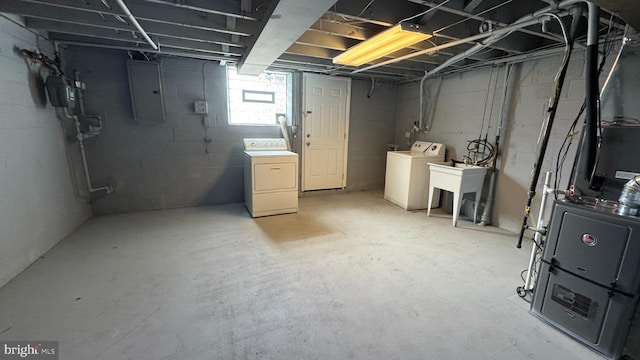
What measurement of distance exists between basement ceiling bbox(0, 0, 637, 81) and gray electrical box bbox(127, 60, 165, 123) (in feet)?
0.91

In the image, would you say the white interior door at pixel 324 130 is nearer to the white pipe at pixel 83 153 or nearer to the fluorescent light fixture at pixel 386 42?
the fluorescent light fixture at pixel 386 42

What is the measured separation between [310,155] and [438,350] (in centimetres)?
348

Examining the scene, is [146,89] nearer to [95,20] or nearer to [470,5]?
[95,20]

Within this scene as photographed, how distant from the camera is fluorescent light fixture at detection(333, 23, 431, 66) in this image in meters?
2.09

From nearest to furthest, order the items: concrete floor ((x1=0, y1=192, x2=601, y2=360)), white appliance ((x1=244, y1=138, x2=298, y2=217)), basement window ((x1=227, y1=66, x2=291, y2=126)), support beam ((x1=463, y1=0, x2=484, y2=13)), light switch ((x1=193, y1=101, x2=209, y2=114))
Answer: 1. concrete floor ((x1=0, y1=192, x2=601, y2=360))
2. support beam ((x1=463, y1=0, x2=484, y2=13))
3. white appliance ((x1=244, y1=138, x2=298, y2=217))
4. light switch ((x1=193, y1=101, x2=209, y2=114))
5. basement window ((x1=227, y1=66, x2=291, y2=126))

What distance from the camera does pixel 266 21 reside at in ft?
6.04

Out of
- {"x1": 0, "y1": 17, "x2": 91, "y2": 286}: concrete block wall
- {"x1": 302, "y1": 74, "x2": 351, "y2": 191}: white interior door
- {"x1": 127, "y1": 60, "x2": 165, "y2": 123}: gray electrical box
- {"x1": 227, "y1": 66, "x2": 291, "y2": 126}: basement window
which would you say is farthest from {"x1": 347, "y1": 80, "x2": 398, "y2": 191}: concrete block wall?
{"x1": 0, "y1": 17, "x2": 91, "y2": 286}: concrete block wall

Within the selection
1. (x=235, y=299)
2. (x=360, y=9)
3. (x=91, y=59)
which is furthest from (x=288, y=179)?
(x=91, y=59)

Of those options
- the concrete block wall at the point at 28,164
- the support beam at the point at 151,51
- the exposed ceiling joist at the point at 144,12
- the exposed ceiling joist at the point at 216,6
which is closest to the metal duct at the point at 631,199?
the exposed ceiling joist at the point at 216,6

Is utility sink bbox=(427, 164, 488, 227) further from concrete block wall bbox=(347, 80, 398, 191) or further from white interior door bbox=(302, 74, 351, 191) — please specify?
white interior door bbox=(302, 74, 351, 191)

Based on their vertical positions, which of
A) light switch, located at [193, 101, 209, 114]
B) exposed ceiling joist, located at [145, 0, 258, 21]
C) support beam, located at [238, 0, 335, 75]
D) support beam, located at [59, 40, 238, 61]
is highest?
exposed ceiling joist, located at [145, 0, 258, 21]

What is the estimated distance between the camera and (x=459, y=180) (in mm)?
3297

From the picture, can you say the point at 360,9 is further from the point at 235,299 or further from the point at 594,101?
the point at 235,299

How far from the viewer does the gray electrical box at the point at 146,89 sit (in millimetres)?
3383
